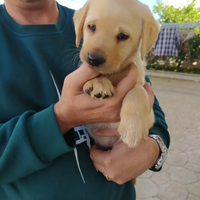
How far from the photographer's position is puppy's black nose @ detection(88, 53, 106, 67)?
98cm

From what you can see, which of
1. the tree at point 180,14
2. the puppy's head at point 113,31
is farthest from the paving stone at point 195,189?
the tree at point 180,14

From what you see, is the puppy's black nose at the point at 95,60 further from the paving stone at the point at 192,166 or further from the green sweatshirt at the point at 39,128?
the paving stone at the point at 192,166

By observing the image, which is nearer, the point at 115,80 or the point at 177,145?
the point at 115,80

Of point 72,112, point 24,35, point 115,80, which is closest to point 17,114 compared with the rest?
point 72,112

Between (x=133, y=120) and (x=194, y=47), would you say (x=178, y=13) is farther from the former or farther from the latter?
(x=133, y=120)

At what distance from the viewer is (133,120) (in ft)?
3.16

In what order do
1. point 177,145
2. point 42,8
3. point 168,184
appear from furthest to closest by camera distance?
1. point 177,145
2. point 168,184
3. point 42,8

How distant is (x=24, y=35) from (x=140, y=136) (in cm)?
101

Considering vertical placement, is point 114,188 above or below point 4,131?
below

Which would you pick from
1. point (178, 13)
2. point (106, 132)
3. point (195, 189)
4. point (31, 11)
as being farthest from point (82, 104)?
point (178, 13)

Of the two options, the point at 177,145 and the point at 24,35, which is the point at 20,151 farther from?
the point at 177,145

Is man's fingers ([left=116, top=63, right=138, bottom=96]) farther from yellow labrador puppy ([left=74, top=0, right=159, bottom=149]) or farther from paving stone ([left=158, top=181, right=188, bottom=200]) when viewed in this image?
paving stone ([left=158, top=181, right=188, bottom=200])

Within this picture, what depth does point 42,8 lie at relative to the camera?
4.33 ft

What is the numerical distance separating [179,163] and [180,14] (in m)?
10.4
